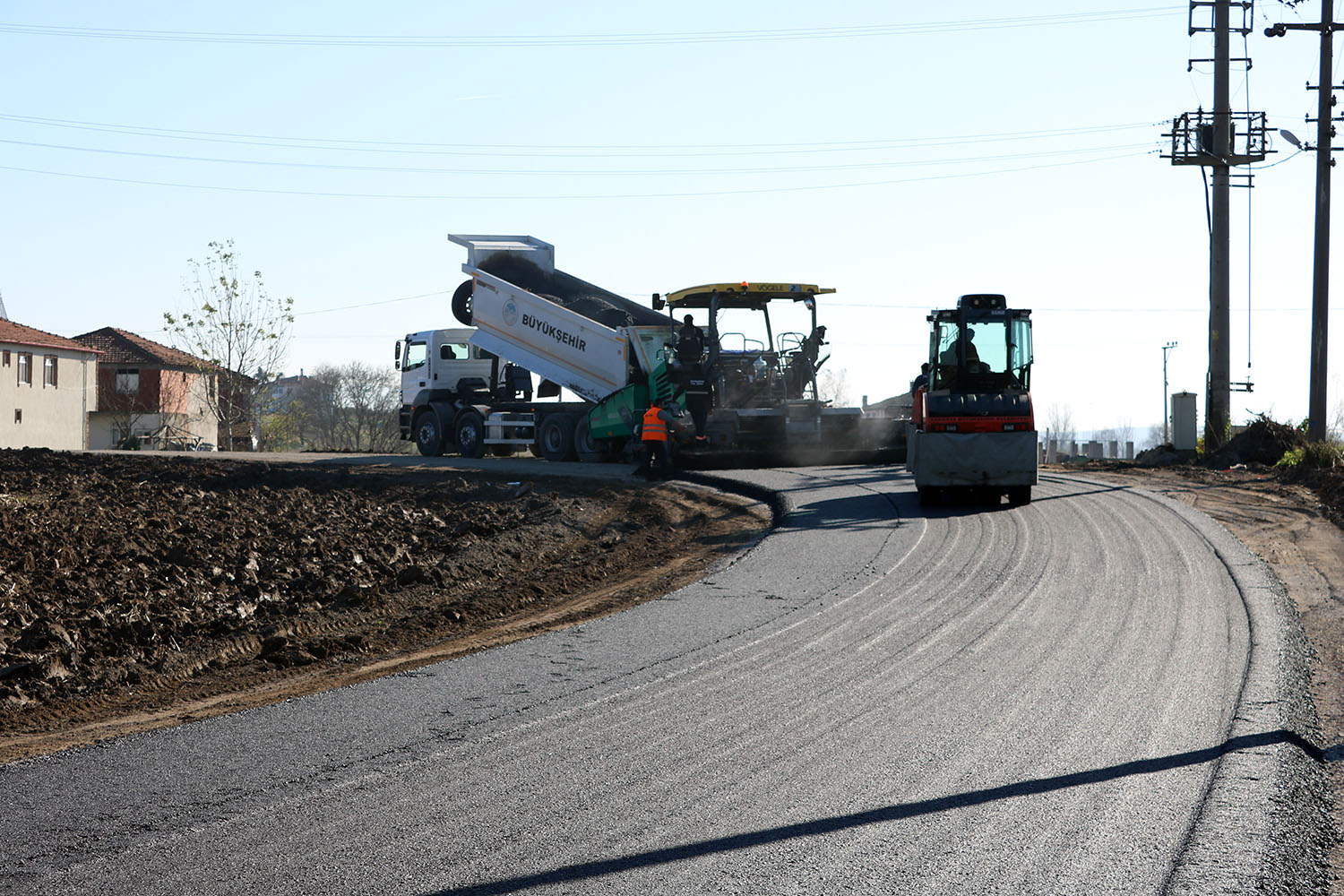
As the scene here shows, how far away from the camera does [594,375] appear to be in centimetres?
2430

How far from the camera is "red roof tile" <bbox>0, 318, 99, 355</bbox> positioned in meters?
47.8

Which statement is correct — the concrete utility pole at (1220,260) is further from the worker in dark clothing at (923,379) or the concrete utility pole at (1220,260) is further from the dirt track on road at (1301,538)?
the worker in dark clothing at (923,379)

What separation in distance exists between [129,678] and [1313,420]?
68.0 feet

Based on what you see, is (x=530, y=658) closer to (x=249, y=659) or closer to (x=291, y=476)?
(x=249, y=659)

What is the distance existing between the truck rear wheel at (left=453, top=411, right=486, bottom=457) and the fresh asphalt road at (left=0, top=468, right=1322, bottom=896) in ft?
57.3

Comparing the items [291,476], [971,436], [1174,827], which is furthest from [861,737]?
[291,476]

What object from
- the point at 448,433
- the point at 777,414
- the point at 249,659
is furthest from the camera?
the point at 448,433

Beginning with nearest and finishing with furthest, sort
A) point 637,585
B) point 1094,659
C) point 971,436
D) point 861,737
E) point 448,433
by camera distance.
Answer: point 861,737 → point 1094,659 → point 637,585 → point 971,436 → point 448,433

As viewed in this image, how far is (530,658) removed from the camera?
8422mm

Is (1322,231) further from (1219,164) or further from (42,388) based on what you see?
(42,388)

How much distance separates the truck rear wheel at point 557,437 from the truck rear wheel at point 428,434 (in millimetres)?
3134

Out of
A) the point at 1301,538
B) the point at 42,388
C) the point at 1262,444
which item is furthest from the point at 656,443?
the point at 42,388

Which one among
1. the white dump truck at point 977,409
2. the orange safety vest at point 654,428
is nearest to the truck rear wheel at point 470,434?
the orange safety vest at point 654,428

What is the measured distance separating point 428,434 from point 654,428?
927 cm
